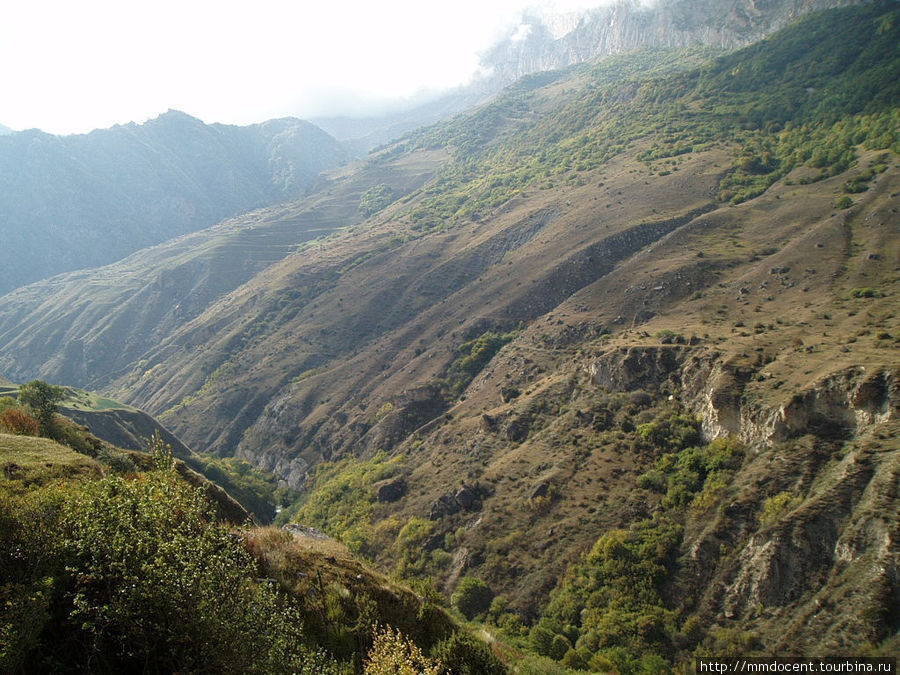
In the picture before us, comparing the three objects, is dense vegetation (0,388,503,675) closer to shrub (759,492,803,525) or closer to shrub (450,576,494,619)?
shrub (759,492,803,525)

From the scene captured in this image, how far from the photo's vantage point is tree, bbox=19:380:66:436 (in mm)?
28720

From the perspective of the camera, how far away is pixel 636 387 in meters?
64.6

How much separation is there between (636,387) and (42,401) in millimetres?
60009

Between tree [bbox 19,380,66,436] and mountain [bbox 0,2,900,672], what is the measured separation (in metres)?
37.0

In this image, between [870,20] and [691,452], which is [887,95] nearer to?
[870,20]

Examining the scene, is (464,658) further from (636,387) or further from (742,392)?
(636,387)

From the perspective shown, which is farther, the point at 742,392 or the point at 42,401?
the point at 742,392

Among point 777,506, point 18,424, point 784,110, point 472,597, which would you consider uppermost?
Result: point 784,110

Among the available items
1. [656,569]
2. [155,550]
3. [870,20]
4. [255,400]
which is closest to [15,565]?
[155,550]

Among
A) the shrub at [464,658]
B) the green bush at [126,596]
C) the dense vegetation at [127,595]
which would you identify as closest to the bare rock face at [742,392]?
the shrub at [464,658]

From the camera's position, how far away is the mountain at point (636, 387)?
126 feet

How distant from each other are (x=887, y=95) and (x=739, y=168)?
145 feet

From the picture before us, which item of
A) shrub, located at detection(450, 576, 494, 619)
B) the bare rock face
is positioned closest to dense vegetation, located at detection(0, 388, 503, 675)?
shrub, located at detection(450, 576, 494, 619)

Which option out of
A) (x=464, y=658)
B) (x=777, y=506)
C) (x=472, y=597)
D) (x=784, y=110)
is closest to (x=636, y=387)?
(x=777, y=506)
